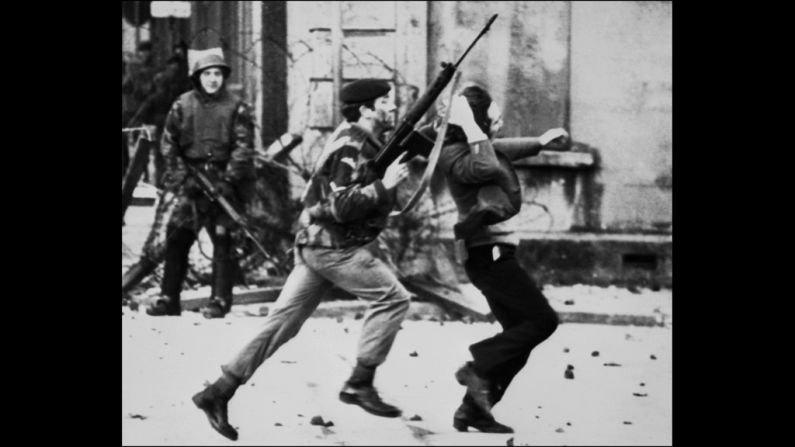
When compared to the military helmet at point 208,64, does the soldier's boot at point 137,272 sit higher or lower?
lower

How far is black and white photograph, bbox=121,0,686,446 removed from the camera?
7.64 metres

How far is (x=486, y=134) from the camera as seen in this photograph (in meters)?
7.91

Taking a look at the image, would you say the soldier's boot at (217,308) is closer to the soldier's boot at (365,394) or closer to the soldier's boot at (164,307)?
the soldier's boot at (164,307)

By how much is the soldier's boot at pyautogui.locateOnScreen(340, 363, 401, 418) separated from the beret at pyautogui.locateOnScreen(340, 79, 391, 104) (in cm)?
137

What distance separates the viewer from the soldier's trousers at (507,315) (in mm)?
7562

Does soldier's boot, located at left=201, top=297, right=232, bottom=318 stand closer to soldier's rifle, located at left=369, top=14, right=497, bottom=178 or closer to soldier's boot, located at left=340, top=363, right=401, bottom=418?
soldier's boot, located at left=340, top=363, right=401, bottom=418

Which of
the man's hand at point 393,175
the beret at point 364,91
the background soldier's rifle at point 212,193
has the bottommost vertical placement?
the background soldier's rifle at point 212,193

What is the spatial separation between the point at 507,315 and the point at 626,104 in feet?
15.4

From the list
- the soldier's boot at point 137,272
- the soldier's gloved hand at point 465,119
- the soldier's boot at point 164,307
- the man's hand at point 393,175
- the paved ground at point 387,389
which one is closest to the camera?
the paved ground at point 387,389

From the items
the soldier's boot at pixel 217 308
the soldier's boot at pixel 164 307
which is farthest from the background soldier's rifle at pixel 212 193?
the soldier's boot at pixel 164 307

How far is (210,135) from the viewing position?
10469 millimetres

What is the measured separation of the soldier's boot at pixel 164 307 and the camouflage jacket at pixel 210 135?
0.82m

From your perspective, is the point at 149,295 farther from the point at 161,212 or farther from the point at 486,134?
the point at 486,134
